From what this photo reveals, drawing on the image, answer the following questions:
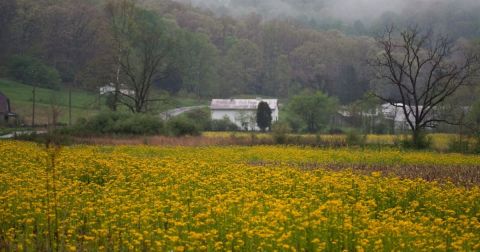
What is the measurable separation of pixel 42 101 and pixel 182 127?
122ft

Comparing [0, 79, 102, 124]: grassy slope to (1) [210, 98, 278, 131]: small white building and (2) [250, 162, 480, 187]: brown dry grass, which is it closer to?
(1) [210, 98, 278, 131]: small white building

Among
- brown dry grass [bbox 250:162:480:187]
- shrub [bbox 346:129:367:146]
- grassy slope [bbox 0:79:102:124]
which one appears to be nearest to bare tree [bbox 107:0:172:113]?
grassy slope [bbox 0:79:102:124]

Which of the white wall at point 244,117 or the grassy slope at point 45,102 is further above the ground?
the grassy slope at point 45,102

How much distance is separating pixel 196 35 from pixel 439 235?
345ft

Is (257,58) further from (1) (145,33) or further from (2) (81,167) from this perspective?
(2) (81,167)

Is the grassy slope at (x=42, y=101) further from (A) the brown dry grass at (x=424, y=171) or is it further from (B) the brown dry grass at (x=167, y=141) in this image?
(A) the brown dry grass at (x=424, y=171)

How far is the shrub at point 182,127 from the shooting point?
147 ft

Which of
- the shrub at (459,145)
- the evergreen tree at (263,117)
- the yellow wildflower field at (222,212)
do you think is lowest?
the yellow wildflower field at (222,212)

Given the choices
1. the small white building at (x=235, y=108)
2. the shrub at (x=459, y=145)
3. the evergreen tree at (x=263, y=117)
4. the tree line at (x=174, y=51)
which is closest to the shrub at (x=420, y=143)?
the shrub at (x=459, y=145)

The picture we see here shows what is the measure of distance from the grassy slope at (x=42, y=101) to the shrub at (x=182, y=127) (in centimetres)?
2169

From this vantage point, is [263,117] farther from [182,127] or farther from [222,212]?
[222,212]

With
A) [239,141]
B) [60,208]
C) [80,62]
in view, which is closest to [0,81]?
[80,62]

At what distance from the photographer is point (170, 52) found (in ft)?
232

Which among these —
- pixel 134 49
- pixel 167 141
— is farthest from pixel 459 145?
pixel 134 49
